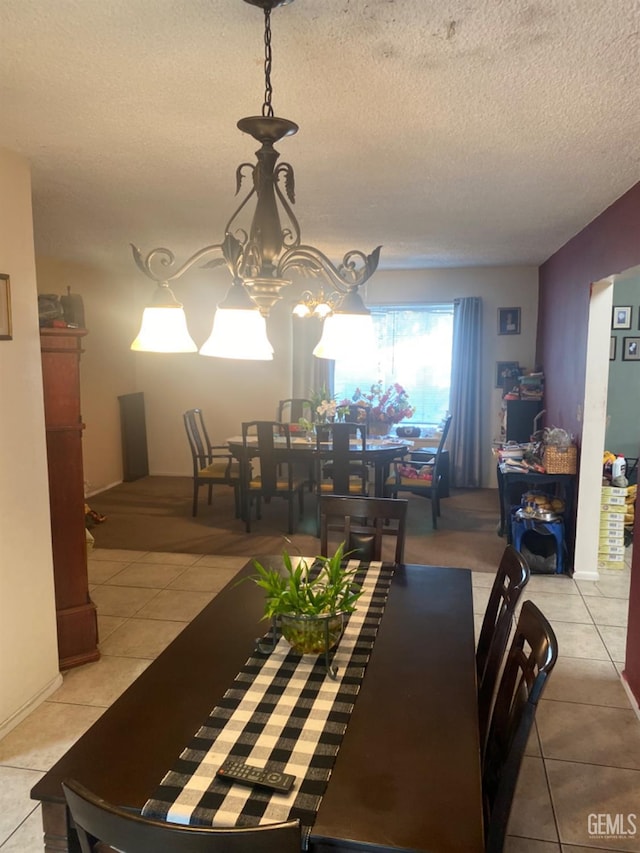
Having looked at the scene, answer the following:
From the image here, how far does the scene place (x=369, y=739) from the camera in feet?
4.85

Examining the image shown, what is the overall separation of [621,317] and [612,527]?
2210 millimetres

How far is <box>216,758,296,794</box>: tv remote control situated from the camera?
4.24ft

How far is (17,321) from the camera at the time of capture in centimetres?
268

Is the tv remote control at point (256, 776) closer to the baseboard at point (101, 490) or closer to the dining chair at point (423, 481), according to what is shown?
the dining chair at point (423, 481)

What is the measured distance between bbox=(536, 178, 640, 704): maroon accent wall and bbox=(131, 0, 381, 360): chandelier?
201 cm

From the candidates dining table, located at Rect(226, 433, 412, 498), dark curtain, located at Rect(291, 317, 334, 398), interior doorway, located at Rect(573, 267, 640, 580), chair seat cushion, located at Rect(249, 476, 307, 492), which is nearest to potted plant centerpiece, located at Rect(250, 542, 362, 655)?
interior doorway, located at Rect(573, 267, 640, 580)

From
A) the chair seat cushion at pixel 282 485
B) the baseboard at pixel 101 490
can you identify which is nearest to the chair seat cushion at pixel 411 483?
the chair seat cushion at pixel 282 485

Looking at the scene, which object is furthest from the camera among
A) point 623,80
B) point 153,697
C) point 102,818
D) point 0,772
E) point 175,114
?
point 0,772

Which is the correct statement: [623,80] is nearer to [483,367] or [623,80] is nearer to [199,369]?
[483,367]

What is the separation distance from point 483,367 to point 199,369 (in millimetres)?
3261

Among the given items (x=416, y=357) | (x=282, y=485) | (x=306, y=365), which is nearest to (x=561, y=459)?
(x=282, y=485)

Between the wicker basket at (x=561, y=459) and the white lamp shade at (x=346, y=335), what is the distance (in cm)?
306

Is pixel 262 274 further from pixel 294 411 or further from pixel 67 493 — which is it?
pixel 294 411

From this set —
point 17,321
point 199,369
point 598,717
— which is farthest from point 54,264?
point 598,717
